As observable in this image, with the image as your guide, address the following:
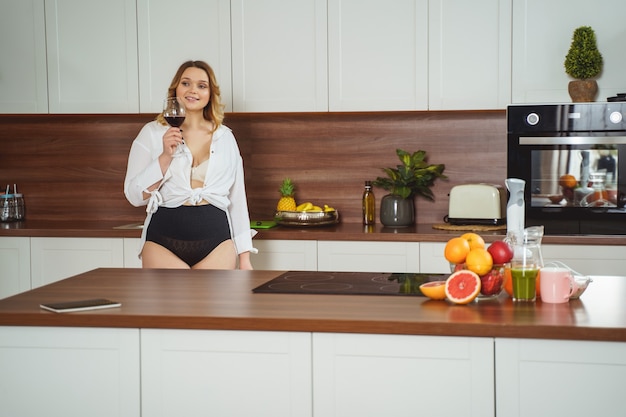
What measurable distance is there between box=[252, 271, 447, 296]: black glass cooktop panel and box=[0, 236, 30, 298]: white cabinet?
2.13 m

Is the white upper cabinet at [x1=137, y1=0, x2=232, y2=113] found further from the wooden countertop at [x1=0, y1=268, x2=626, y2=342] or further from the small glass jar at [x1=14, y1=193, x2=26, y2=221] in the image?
the wooden countertop at [x1=0, y1=268, x2=626, y2=342]

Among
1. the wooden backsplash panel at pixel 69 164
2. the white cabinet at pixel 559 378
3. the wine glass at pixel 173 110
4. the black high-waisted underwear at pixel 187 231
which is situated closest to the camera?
the white cabinet at pixel 559 378

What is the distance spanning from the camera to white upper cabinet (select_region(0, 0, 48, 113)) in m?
4.37

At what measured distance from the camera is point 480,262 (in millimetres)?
2061

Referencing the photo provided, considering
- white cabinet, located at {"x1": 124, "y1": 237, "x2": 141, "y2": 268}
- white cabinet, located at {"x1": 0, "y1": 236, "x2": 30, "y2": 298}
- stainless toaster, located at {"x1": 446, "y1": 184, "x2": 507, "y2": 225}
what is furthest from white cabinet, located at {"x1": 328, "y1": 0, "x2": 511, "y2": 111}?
white cabinet, located at {"x1": 0, "y1": 236, "x2": 30, "y2": 298}

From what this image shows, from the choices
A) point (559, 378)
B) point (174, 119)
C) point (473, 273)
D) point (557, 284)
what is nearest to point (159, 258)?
point (174, 119)

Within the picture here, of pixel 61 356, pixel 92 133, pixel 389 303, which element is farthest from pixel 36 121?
pixel 389 303

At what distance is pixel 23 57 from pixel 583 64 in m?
2.95

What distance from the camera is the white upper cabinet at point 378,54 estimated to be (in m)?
4.07

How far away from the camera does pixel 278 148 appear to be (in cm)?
469

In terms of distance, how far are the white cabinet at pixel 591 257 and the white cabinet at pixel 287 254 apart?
113 centimetres

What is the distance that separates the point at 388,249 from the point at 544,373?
6.85 ft

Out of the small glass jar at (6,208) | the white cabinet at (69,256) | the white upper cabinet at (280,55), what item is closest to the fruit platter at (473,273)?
the white upper cabinet at (280,55)

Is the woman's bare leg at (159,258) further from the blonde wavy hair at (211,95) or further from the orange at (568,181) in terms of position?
the orange at (568,181)
